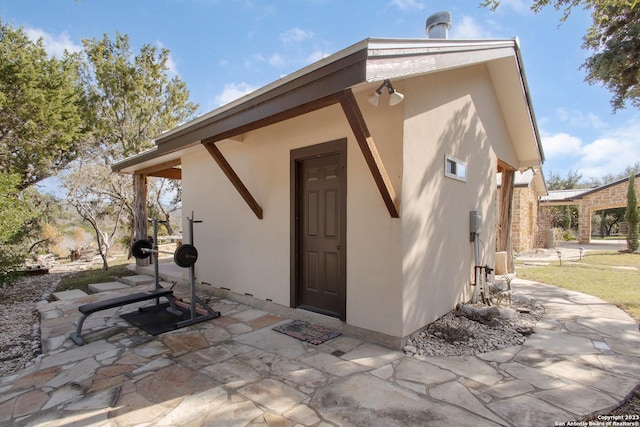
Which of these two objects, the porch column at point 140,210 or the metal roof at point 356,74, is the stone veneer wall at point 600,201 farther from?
the porch column at point 140,210

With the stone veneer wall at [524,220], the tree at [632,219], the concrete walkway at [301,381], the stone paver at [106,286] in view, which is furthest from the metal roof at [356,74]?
the tree at [632,219]

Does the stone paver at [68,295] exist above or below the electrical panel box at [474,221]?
below

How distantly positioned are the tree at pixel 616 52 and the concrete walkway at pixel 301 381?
18.5 feet

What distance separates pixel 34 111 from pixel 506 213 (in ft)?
58.9

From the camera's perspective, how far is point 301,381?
2.91 m

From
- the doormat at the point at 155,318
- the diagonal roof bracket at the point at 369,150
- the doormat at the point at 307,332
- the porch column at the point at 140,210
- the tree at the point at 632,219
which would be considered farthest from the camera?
the tree at the point at 632,219

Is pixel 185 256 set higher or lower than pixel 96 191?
lower

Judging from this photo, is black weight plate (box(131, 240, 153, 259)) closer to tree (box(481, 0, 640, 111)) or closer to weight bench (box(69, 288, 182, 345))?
weight bench (box(69, 288, 182, 345))

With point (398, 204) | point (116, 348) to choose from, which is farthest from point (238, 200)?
point (398, 204)

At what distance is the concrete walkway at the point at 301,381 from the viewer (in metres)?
2.41

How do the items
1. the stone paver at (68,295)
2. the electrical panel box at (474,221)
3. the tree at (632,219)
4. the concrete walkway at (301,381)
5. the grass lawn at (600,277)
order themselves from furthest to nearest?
the tree at (632,219) → the stone paver at (68,295) → the grass lawn at (600,277) → the electrical panel box at (474,221) → the concrete walkway at (301,381)

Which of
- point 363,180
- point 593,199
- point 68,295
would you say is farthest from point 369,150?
point 593,199

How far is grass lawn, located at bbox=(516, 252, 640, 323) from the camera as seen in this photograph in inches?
234

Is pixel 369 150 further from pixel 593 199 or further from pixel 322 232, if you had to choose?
pixel 593 199
